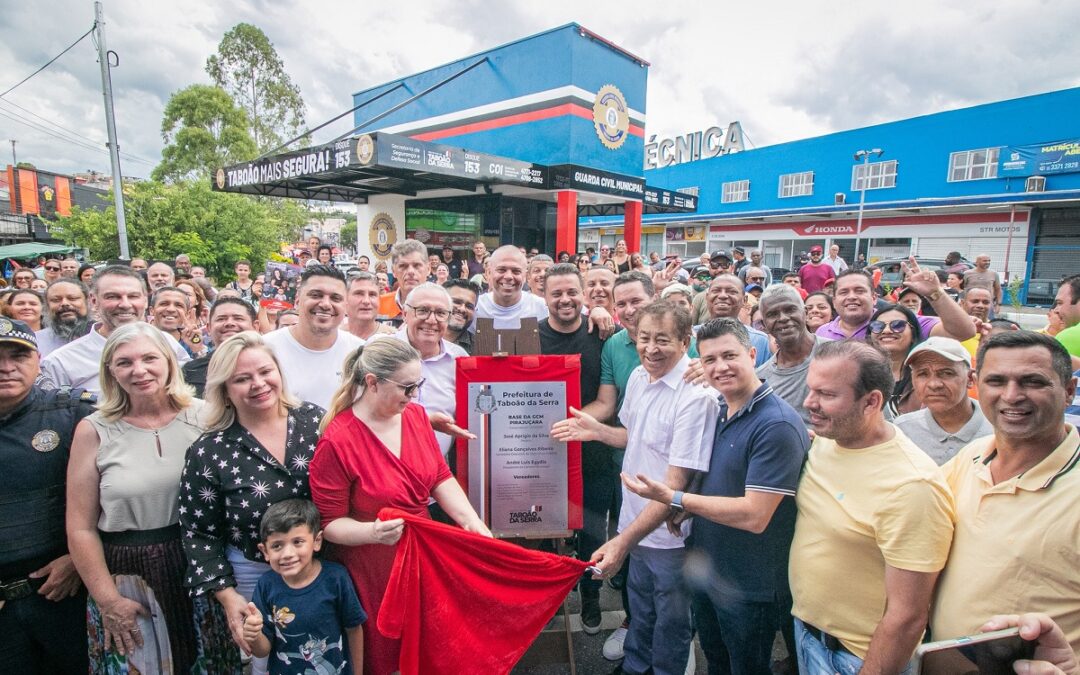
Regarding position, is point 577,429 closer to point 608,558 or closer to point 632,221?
point 608,558

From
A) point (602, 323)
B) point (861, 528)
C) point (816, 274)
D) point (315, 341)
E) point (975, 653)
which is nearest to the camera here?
point (975, 653)

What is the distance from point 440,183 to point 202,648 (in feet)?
47.6

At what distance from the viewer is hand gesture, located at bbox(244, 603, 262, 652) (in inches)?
84.5

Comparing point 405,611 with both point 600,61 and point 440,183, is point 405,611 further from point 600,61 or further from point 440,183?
point 600,61

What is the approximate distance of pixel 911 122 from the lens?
27062 millimetres

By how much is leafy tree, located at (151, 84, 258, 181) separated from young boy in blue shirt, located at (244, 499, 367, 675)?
30.8 metres

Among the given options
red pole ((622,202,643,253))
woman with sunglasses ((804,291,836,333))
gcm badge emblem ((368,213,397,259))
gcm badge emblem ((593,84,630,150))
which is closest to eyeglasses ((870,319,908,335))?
woman with sunglasses ((804,291,836,333))

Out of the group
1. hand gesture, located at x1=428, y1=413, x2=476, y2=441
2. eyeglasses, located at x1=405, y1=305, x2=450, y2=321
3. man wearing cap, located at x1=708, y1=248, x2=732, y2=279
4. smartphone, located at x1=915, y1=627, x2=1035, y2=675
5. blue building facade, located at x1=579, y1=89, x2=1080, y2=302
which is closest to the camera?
smartphone, located at x1=915, y1=627, x2=1035, y2=675

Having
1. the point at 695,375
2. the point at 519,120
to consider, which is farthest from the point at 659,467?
the point at 519,120

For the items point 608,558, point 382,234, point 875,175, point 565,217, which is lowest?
point 608,558

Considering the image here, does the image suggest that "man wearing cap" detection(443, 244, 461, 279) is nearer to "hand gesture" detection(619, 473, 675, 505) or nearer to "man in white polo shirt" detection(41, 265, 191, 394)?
"man in white polo shirt" detection(41, 265, 191, 394)

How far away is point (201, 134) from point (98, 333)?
29.7 m

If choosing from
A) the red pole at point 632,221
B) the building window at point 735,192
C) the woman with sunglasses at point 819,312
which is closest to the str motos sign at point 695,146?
the building window at point 735,192

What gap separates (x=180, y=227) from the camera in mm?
15305
